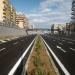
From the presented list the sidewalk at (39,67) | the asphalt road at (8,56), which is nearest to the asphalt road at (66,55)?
the sidewalk at (39,67)

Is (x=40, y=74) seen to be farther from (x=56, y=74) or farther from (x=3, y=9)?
(x=3, y=9)

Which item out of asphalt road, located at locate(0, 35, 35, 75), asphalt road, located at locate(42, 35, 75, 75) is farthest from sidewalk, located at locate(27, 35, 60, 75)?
asphalt road, located at locate(0, 35, 35, 75)

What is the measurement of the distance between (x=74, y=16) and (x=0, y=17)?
270ft

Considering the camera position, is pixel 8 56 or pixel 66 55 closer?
pixel 8 56

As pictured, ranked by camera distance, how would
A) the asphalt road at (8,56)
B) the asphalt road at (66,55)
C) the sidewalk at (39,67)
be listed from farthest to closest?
the asphalt road at (66,55)
the asphalt road at (8,56)
the sidewalk at (39,67)

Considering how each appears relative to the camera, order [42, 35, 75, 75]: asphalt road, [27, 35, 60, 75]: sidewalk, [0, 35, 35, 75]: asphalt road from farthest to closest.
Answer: [42, 35, 75, 75]: asphalt road < [0, 35, 35, 75]: asphalt road < [27, 35, 60, 75]: sidewalk

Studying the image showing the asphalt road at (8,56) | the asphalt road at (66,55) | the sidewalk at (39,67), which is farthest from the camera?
the asphalt road at (66,55)

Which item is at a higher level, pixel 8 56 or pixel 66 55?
pixel 8 56

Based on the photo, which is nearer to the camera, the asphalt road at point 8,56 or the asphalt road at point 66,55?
the asphalt road at point 8,56

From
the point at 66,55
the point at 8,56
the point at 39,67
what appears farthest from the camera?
the point at 66,55

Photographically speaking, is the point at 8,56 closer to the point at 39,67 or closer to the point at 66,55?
the point at 66,55

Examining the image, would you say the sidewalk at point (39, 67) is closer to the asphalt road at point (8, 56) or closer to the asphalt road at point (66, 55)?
the asphalt road at point (66, 55)

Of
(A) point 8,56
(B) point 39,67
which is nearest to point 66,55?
(A) point 8,56

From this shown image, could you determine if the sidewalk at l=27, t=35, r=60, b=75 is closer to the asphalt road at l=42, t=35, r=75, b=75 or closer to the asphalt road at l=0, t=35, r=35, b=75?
the asphalt road at l=42, t=35, r=75, b=75
